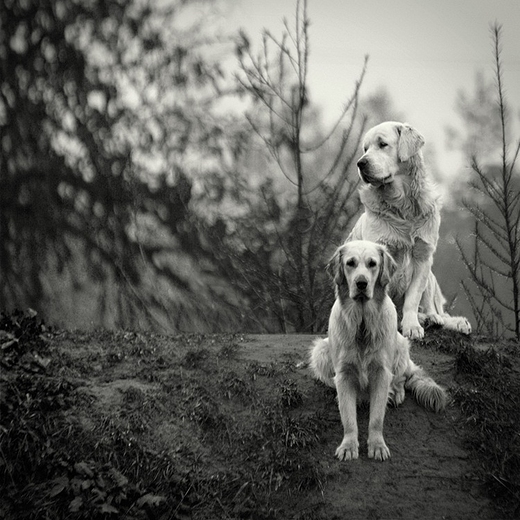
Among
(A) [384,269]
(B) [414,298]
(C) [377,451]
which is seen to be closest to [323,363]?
(C) [377,451]

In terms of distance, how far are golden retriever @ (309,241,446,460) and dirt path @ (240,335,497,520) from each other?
0.49ft

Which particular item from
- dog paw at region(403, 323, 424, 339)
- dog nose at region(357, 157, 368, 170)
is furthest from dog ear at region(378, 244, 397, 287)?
dog paw at region(403, 323, 424, 339)

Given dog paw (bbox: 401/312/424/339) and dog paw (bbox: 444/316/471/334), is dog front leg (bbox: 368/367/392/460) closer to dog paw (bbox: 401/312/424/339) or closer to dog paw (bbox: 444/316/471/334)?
dog paw (bbox: 401/312/424/339)

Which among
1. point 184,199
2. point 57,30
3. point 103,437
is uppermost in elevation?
point 57,30

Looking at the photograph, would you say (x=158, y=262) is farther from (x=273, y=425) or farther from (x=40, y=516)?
(x=40, y=516)

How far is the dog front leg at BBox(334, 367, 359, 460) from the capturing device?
4.47 metres

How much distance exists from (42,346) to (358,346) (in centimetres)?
313

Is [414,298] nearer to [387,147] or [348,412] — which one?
[387,147]

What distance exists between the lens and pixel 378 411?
4.51 meters

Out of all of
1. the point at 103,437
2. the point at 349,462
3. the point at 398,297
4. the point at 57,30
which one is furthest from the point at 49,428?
the point at 57,30

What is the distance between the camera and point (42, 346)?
240 inches

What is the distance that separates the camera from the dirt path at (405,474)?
13.9 feet

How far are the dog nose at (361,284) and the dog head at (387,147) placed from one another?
1.72 m

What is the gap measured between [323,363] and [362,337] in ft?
2.29
